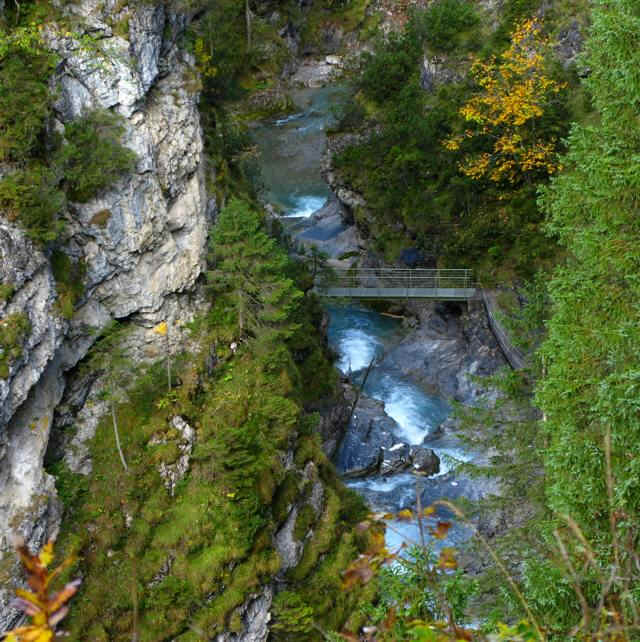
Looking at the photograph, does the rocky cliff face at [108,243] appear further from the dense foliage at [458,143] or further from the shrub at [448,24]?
the shrub at [448,24]

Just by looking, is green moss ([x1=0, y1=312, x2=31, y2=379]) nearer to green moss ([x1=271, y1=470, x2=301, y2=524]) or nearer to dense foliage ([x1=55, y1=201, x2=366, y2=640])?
dense foliage ([x1=55, y1=201, x2=366, y2=640])

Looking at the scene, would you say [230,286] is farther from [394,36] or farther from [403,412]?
[394,36]

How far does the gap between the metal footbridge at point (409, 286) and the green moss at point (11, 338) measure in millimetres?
12515

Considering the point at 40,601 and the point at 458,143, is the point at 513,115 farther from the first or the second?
the point at 40,601

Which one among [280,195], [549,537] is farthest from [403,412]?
[280,195]

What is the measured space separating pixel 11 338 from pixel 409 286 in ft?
50.4

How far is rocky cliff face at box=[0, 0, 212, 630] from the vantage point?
1184 cm

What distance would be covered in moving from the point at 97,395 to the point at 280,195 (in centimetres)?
2367

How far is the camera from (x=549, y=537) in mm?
8117

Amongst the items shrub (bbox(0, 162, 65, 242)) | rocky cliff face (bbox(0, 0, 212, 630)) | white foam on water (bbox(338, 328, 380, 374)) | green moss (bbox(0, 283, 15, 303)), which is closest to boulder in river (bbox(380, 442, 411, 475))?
white foam on water (bbox(338, 328, 380, 374))

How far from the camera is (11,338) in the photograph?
454 inches

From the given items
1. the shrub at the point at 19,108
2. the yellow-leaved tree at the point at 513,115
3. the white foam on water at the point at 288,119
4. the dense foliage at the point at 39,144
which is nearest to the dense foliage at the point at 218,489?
the dense foliage at the point at 39,144

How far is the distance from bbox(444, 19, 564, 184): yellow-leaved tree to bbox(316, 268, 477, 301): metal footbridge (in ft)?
12.6

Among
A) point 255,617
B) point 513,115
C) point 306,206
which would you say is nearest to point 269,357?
point 255,617
